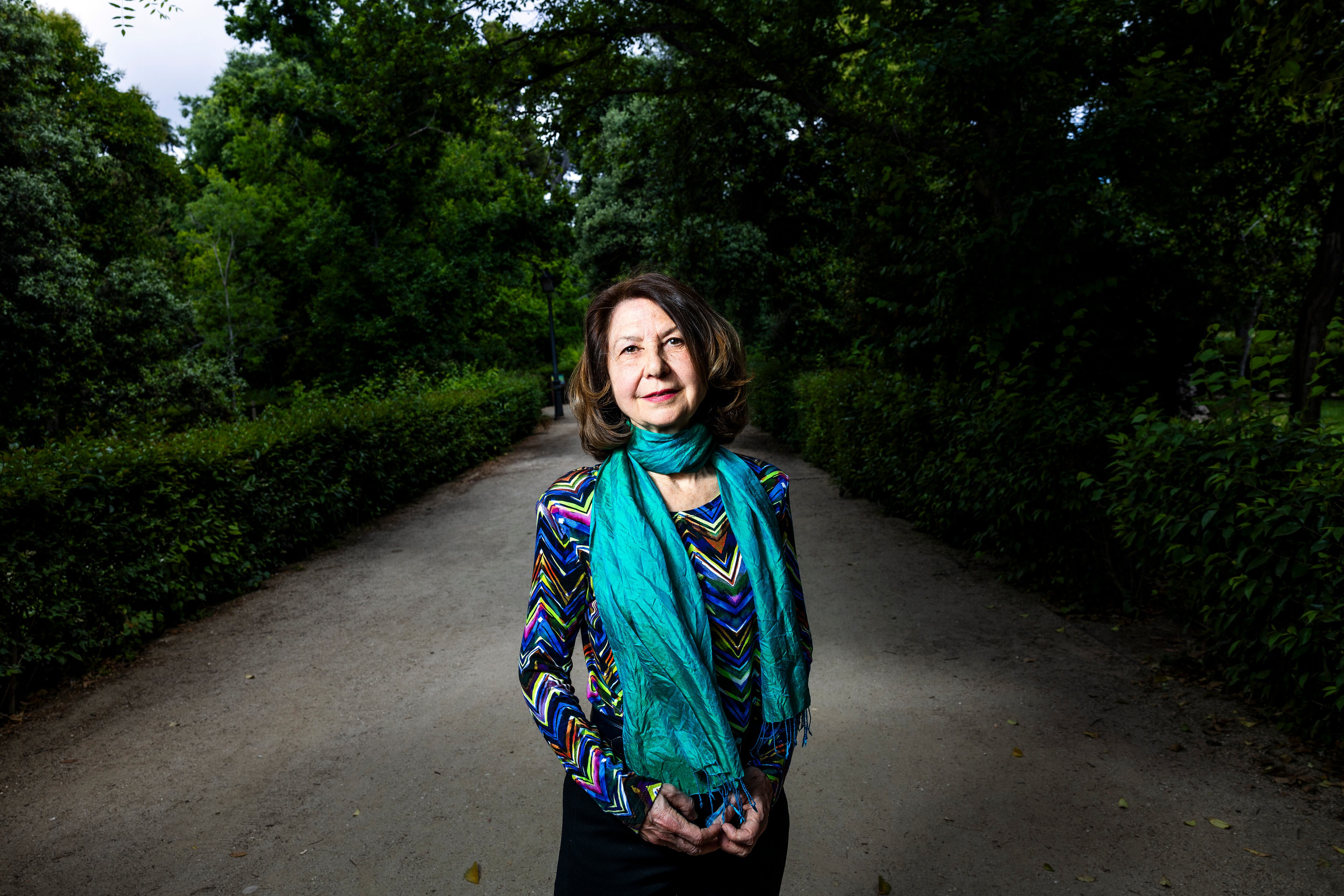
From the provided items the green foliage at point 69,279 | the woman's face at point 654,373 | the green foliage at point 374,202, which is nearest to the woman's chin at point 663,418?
the woman's face at point 654,373

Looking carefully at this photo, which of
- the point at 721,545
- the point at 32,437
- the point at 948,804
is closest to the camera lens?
the point at 721,545

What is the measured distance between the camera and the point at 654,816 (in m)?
1.49

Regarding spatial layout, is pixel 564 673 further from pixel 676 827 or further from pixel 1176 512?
pixel 1176 512

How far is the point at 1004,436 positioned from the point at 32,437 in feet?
58.3

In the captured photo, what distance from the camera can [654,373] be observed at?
166 cm

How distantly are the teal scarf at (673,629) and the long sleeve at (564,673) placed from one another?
0.19 feet

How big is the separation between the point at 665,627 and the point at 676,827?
1.22 feet

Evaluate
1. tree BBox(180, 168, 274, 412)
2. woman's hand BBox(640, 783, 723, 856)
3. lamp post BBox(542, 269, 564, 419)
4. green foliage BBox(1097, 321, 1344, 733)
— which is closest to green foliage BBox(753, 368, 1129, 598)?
green foliage BBox(1097, 321, 1344, 733)

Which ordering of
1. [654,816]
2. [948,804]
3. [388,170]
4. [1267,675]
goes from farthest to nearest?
[388,170]
[1267,675]
[948,804]
[654,816]

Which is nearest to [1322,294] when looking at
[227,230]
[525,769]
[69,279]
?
[525,769]

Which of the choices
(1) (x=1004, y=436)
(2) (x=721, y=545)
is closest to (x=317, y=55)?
(1) (x=1004, y=436)

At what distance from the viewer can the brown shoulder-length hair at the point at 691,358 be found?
5.65 feet

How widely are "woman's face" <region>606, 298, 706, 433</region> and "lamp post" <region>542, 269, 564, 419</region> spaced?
25597 millimetres

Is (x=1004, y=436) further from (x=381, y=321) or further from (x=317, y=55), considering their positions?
(x=381, y=321)
